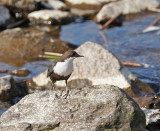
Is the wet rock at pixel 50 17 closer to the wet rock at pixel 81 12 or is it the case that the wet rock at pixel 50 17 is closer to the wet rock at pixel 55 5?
the wet rock at pixel 55 5

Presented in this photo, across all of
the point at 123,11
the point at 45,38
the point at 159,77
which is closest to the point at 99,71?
the point at 159,77

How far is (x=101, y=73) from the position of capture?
20.9ft

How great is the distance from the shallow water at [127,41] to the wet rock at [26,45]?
0.40m

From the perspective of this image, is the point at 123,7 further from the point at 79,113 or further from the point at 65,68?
the point at 79,113

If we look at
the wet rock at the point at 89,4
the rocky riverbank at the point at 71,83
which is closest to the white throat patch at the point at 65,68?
the rocky riverbank at the point at 71,83

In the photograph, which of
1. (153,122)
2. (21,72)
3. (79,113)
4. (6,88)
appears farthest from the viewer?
(21,72)

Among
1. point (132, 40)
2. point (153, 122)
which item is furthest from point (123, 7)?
point (153, 122)

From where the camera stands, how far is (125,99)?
4062 millimetres

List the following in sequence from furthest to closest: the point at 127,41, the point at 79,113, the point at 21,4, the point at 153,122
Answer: the point at 21,4 → the point at 127,41 → the point at 153,122 → the point at 79,113

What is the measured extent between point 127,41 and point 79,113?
597 cm

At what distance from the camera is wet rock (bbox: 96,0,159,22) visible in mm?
11430

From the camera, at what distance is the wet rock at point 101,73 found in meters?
6.28

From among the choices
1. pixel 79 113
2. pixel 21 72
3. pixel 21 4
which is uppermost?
pixel 79 113

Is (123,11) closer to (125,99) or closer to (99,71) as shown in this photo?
(99,71)
